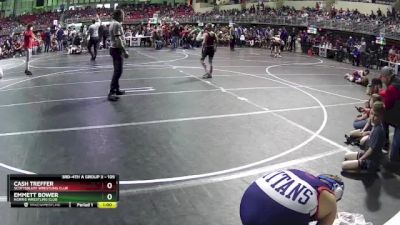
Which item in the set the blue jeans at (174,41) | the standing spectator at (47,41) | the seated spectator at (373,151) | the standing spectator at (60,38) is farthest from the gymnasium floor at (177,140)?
the blue jeans at (174,41)

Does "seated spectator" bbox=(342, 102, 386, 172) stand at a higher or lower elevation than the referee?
lower

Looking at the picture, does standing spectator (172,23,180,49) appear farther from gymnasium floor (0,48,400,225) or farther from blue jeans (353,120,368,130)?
blue jeans (353,120,368,130)

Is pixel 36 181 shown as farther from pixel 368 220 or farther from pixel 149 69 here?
pixel 149 69

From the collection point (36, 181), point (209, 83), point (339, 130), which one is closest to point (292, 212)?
point (36, 181)

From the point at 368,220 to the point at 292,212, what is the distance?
3.02m

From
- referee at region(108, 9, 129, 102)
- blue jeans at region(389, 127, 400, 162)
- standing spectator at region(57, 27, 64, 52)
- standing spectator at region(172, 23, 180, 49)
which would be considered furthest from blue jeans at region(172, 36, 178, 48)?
blue jeans at region(389, 127, 400, 162)

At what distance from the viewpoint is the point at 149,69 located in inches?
707

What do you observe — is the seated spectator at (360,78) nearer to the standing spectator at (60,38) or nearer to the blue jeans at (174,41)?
the blue jeans at (174,41)
